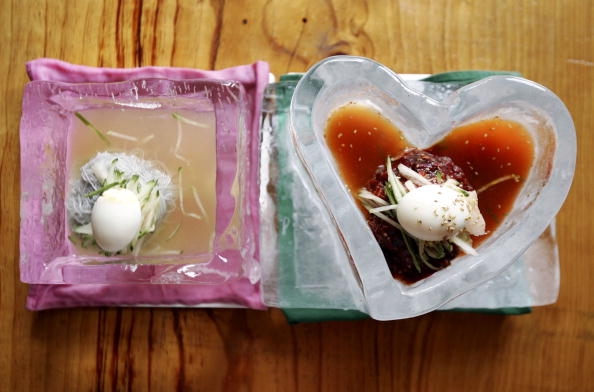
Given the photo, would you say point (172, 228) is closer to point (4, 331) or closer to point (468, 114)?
point (4, 331)

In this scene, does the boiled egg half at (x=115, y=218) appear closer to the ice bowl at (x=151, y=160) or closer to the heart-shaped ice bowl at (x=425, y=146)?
the ice bowl at (x=151, y=160)

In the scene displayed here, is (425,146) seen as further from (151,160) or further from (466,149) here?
(151,160)

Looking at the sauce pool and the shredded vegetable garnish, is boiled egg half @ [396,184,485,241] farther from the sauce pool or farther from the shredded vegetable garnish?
the shredded vegetable garnish

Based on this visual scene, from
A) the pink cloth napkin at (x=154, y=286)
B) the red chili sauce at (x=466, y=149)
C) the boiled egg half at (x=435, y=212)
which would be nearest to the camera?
the boiled egg half at (x=435, y=212)

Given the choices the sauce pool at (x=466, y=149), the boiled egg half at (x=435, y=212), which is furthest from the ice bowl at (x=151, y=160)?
the boiled egg half at (x=435, y=212)

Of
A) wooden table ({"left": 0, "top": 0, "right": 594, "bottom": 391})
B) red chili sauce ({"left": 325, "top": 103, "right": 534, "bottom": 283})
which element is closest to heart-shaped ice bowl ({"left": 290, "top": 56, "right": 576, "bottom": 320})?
red chili sauce ({"left": 325, "top": 103, "right": 534, "bottom": 283})

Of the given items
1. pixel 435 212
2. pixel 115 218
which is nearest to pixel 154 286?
pixel 115 218

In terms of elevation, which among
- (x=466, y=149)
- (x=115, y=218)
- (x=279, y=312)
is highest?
(x=466, y=149)
